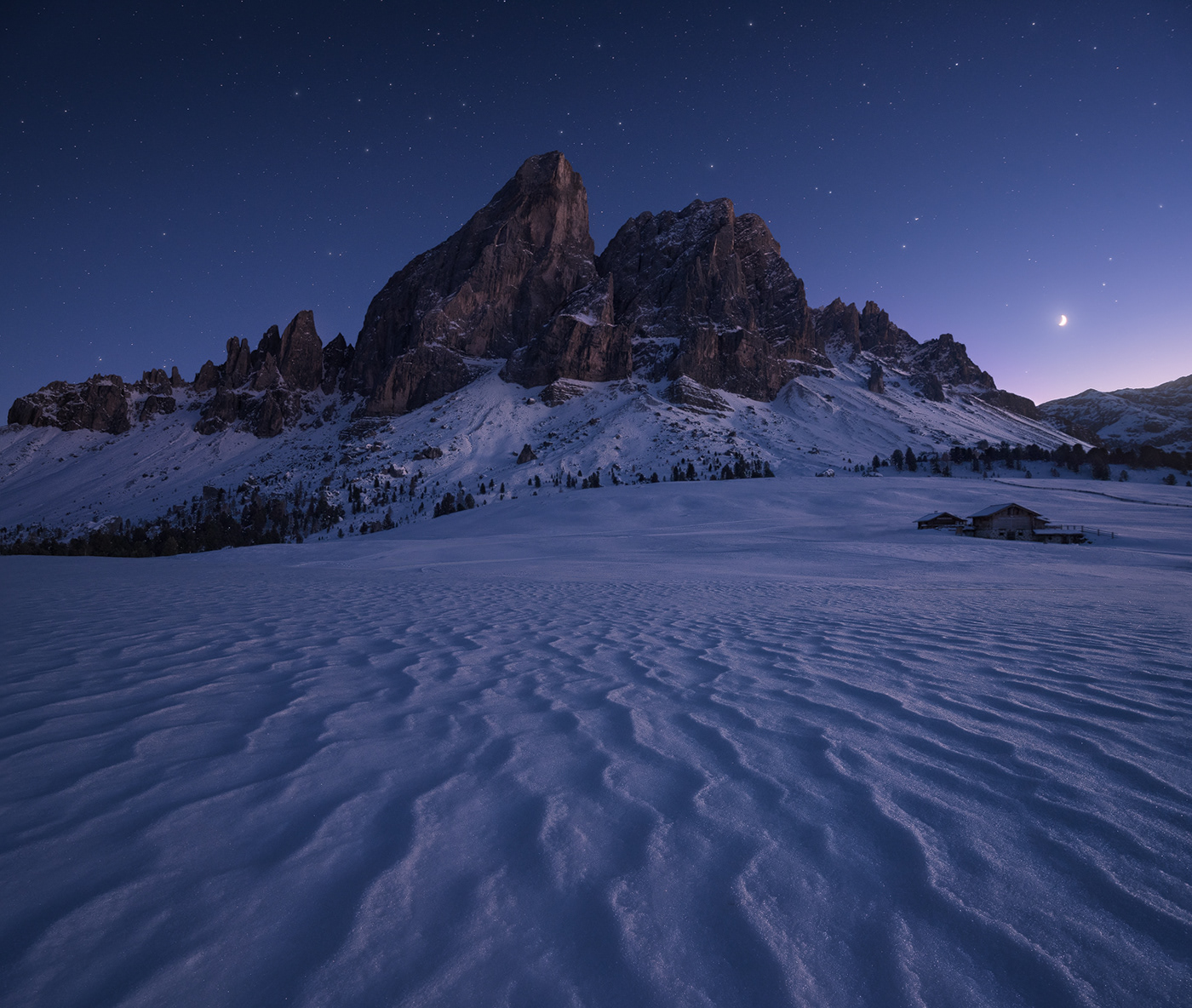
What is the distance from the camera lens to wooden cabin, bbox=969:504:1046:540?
3012 centimetres

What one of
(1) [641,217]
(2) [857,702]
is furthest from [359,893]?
(1) [641,217]

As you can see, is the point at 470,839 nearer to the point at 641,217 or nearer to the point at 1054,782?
the point at 1054,782

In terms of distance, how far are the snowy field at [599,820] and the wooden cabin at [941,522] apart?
101 feet

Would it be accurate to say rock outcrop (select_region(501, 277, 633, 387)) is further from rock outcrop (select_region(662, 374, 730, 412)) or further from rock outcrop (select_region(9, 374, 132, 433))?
rock outcrop (select_region(9, 374, 132, 433))

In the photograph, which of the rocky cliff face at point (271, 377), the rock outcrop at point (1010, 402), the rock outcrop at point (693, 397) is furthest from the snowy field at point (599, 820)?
the rock outcrop at point (1010, 402)

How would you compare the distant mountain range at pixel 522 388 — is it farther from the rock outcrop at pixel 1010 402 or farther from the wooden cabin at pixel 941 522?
the wooden cabin at pixel 941 522

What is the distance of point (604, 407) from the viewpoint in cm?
14000

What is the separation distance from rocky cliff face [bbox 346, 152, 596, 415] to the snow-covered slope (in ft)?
29.6

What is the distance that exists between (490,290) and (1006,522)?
16644 cm

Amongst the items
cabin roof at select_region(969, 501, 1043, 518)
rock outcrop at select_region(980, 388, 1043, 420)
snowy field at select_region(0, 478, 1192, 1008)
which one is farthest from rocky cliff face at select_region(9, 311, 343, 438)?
rock outcrop at select_region(980, 388, 1043, 420)

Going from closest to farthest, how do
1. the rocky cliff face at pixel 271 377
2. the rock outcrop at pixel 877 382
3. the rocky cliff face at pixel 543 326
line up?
the rocky cliff face at pixel 543 326 → the rock outcrop at pixel 877 382 → the rocky cliff face at pixel 271 377

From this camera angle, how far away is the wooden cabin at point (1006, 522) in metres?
30.1

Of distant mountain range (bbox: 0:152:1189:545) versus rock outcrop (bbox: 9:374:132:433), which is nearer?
distant mountain range (bbox: 0:152:1189:545)

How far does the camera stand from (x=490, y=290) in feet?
547
